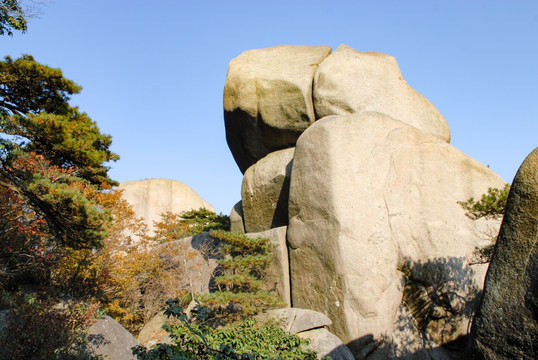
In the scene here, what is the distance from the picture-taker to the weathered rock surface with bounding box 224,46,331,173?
45.7 ft

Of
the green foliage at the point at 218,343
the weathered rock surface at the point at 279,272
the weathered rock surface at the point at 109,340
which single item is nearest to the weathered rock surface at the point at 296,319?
the weathered rock surface at the point at 279,272

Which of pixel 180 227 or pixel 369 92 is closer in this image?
pixel 369 92

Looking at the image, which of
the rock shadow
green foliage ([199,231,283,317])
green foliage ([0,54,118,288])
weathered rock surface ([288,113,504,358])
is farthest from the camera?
the rock shadow

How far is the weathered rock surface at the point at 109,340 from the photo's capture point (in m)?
9.30

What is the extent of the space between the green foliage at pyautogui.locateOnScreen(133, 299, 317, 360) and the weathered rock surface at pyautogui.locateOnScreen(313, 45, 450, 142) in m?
8.74

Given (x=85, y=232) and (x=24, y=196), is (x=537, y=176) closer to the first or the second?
(x=85, y=232)

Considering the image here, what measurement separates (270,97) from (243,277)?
6.24 metres

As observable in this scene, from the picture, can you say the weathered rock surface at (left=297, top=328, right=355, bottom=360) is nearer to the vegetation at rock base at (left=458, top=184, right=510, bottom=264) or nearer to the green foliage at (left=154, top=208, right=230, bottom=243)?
the vegetation at rock base at (left=458, top=184, right=510, bottom=264)

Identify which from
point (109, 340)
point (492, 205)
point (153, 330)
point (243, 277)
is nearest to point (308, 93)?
point (243, 277)

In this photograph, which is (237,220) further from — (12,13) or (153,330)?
(12,13)

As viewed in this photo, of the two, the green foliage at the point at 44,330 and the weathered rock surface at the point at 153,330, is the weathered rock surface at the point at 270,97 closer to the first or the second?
the weathered rock surface at the point at 153,330

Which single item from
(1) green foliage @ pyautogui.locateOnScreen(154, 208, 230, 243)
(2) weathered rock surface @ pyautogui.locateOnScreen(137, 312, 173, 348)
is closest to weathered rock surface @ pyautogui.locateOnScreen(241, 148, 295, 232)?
(2) weathered rock surface @ pyautogui.locateOnScreen(137, 312, 173, 348)

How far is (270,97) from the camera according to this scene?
558 inches

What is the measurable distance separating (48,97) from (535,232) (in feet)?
30.0
